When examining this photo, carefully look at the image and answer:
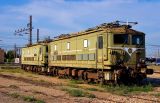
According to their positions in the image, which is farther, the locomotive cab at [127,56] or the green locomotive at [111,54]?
the green locomotive at [111,54]

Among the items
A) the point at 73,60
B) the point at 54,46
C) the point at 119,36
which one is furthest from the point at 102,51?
the point at 54,46

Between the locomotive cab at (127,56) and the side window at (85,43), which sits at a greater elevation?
the side window at (85,43)

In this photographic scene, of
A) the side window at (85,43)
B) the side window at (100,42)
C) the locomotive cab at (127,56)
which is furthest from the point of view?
the side window at (85,43)

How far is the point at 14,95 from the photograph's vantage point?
18.2 metres

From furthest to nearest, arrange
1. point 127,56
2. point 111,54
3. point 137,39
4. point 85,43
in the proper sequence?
1. point 85,43
2. point 137,39
3. point 127,56
4. point 111,54

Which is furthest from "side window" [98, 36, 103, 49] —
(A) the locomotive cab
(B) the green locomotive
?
(A) the locomotive cab

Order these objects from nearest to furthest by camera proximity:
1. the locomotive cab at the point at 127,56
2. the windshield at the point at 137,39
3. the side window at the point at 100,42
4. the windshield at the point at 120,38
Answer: the locomotive cab at the point at 127,56 < the windshield at the point at 120,38 < the windshield at the point at 137,39 < the side window at the point at 100,42

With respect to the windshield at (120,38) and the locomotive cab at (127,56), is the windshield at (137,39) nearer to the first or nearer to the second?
the locomotive cab at (127,56)

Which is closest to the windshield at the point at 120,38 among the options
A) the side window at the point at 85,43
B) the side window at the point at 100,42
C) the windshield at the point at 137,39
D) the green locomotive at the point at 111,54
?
the green locomotive at the point at 111,54

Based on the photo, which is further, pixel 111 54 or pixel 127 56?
pixel 127 56

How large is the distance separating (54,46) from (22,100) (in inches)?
786

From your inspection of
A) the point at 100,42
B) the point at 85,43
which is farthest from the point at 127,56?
the point at 85,43

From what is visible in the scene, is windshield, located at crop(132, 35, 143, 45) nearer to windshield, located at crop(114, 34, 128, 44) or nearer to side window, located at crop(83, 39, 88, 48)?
windshield, located at crop(114, 34, 128, 44)

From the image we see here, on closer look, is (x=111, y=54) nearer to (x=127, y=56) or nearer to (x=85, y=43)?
(x=127, y=56)
